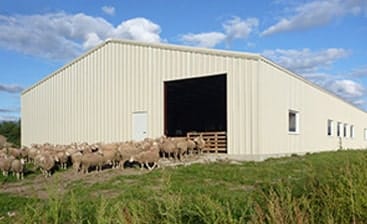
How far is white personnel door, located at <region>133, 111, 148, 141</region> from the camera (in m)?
20.1

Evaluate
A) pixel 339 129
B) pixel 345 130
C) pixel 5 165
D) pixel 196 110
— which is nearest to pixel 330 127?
pixel 339 129

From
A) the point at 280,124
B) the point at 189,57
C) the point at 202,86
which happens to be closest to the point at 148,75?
the point at 189,57

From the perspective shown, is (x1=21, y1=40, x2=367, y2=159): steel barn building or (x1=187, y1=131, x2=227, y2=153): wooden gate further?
(x1=187, y1=131, x2=227, y2=153): wooden gate

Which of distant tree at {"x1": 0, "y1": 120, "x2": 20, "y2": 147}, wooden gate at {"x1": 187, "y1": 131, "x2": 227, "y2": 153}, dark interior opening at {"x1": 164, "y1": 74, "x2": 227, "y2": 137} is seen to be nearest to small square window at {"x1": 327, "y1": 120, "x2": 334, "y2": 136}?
dark interior opening at {"x1": 164, "y1": 74, "x2": 227, "y2": 137}

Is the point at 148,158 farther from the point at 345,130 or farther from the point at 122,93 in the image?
the point at 345,130

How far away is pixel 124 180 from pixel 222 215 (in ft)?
28.5

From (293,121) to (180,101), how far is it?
37.5 ft

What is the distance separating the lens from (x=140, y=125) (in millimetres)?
20250

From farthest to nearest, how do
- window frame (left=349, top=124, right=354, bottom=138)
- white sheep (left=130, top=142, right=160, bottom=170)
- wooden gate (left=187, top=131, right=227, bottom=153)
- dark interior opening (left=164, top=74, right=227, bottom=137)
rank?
window frame (left=349, top=124, right=354, bottom=138) → dark interior opening (left=164, top=74, right=227, bottom=137) → wooden gate (left=187, top=131, right=227, bottom=153) → white sheep (left=130, top=142, right=160, bottom=170)

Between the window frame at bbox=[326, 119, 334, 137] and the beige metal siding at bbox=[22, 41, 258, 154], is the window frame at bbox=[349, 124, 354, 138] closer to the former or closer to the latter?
the window frame at bbox=[326, 119, 334, 137]

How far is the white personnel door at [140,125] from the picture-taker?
2006cm

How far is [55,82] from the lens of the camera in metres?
26.6

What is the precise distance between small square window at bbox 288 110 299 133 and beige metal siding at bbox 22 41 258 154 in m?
4.28

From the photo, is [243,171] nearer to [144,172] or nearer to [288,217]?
[144,172]
